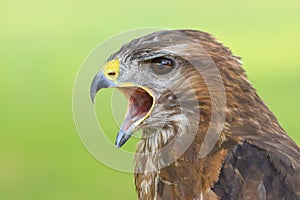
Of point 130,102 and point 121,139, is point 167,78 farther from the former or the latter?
point 121,139

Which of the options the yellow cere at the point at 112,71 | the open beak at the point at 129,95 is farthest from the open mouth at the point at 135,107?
the yellow cere at the point at 112,71

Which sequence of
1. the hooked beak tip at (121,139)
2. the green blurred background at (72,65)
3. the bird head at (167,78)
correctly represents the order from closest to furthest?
the hooked beak tip at (121,139)
the bird head at (167,78)
the green blurred background at (72,65)

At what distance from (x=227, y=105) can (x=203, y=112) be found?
5.2 inches

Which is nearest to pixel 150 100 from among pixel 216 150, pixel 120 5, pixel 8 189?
pixel 216 150

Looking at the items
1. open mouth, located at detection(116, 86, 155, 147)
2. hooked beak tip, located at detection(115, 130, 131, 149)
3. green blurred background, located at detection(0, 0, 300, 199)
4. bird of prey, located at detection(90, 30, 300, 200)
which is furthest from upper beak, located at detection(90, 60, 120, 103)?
green blurred background, located at detection(0, 0, 300, 199)

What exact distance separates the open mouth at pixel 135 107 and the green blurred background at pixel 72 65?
5.63m

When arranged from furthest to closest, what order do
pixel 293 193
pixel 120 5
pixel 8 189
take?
1. pixel 120 5
2. pixel 8 189
3. pixel 293 193

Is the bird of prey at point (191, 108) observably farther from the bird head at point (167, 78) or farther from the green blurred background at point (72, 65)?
the green blurred background at point (72, 65)

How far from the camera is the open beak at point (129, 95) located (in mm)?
4395

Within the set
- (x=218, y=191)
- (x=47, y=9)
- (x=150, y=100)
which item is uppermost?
(x=150, y=100)

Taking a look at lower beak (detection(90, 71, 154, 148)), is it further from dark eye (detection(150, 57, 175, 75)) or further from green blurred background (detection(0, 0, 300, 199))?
green blurred background (detection(0, 0, 300, 199))

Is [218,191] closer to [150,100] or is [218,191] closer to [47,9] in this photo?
[150,100]

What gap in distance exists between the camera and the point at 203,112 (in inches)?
174

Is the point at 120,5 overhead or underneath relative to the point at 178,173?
underneath
